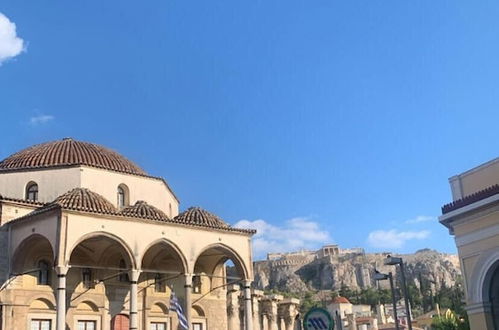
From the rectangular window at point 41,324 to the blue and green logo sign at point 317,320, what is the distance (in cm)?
1836

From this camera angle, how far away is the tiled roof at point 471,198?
48.2 feet

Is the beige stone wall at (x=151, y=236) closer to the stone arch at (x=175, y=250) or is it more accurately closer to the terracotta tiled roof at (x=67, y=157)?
the stone arch at (x=175, y=250)

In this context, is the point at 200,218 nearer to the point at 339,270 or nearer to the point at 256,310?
the point at 256,310

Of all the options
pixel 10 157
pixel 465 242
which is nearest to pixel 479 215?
pixel 465 242

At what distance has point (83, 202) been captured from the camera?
22516mm

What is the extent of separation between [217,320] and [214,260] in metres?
2.75

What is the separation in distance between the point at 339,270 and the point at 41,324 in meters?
123

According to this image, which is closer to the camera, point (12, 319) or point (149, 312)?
point (12, 319)

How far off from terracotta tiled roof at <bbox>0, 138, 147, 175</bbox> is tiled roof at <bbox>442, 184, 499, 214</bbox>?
50.1 feet

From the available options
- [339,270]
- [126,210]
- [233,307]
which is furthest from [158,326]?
[339,270]

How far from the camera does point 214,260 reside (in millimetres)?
28188

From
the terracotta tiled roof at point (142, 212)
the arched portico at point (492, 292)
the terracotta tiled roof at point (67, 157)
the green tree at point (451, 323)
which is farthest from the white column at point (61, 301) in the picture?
the green tree at point (451, 323)

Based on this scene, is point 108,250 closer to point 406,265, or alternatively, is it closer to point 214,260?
point 214,260

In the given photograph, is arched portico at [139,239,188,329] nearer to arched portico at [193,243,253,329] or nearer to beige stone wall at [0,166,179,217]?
arched portico at [193,243,253,329]
